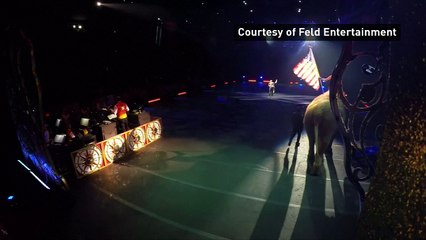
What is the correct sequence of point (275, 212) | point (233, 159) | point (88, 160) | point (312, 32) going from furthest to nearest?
point (233, 159)
point (88, 160)
point (275, 212)
point (312, 32)

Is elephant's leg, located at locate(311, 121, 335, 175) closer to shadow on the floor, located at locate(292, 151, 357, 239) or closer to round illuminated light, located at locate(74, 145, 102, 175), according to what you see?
shadow on the floor, located at locate(292, 151, 357, 239)

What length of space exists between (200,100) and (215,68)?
17.2m

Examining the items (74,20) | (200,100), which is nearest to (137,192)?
(200,100)

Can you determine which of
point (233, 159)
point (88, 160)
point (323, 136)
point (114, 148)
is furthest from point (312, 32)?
point (114, 148)

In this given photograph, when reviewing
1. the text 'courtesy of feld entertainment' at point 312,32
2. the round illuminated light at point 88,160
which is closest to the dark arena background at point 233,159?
the round illuminated light at point 88,160

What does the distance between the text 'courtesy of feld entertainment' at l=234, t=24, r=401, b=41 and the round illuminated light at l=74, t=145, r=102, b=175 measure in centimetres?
566

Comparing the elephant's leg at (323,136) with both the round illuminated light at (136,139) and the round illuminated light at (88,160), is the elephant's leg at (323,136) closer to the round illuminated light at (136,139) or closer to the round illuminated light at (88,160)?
the round illuminated light at (136,139)

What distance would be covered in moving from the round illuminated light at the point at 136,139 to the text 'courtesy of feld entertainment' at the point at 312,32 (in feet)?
19.8

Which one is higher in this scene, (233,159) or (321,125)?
(321,125)

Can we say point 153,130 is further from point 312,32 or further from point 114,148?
point 312,32

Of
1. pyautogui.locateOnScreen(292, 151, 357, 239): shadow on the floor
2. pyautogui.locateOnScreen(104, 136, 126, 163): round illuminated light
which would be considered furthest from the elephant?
pyautogui.locateOnScreen(104, 136, 126, 163): round illuminated light

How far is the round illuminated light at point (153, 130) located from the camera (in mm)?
11922

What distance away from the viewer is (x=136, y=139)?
36.2 feet

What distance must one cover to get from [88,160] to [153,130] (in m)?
3.59
